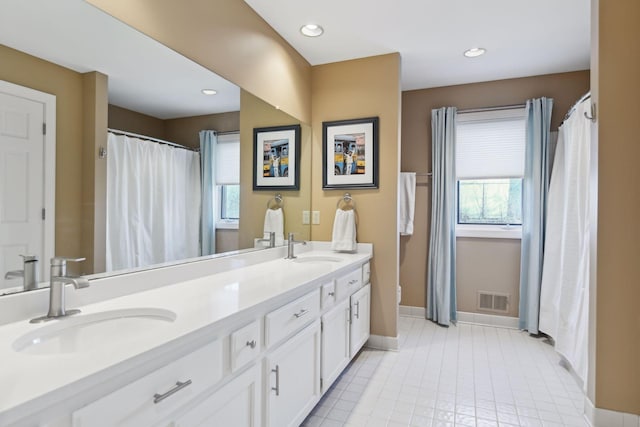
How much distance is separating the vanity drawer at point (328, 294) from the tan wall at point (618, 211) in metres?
1.42

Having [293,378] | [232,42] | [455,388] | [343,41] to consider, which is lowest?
[455,388]

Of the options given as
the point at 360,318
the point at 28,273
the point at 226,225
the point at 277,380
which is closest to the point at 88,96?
the point at 28,273

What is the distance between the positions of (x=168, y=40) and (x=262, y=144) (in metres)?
0.98

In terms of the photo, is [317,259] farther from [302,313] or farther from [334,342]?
[302,313]

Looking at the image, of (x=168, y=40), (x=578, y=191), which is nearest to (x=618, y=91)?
(x=578, y=191)

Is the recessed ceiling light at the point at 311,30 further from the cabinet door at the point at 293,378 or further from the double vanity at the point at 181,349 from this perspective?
the cabinet door at the point at 293,378

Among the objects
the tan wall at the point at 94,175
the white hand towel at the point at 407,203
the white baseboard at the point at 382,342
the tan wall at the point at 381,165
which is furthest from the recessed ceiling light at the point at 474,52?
the tan wall at the point at 94,175

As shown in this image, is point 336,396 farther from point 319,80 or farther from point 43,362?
point 319,80

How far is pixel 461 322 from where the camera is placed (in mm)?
3561

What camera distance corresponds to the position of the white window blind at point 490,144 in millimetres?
3371

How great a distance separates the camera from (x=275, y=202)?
105 inches

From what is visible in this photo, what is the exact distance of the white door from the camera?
1065mm

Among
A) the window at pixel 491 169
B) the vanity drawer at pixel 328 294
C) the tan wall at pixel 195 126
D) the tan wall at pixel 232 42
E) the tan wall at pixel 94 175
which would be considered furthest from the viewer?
the window at pixel 491 169

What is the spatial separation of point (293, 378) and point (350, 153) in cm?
186
